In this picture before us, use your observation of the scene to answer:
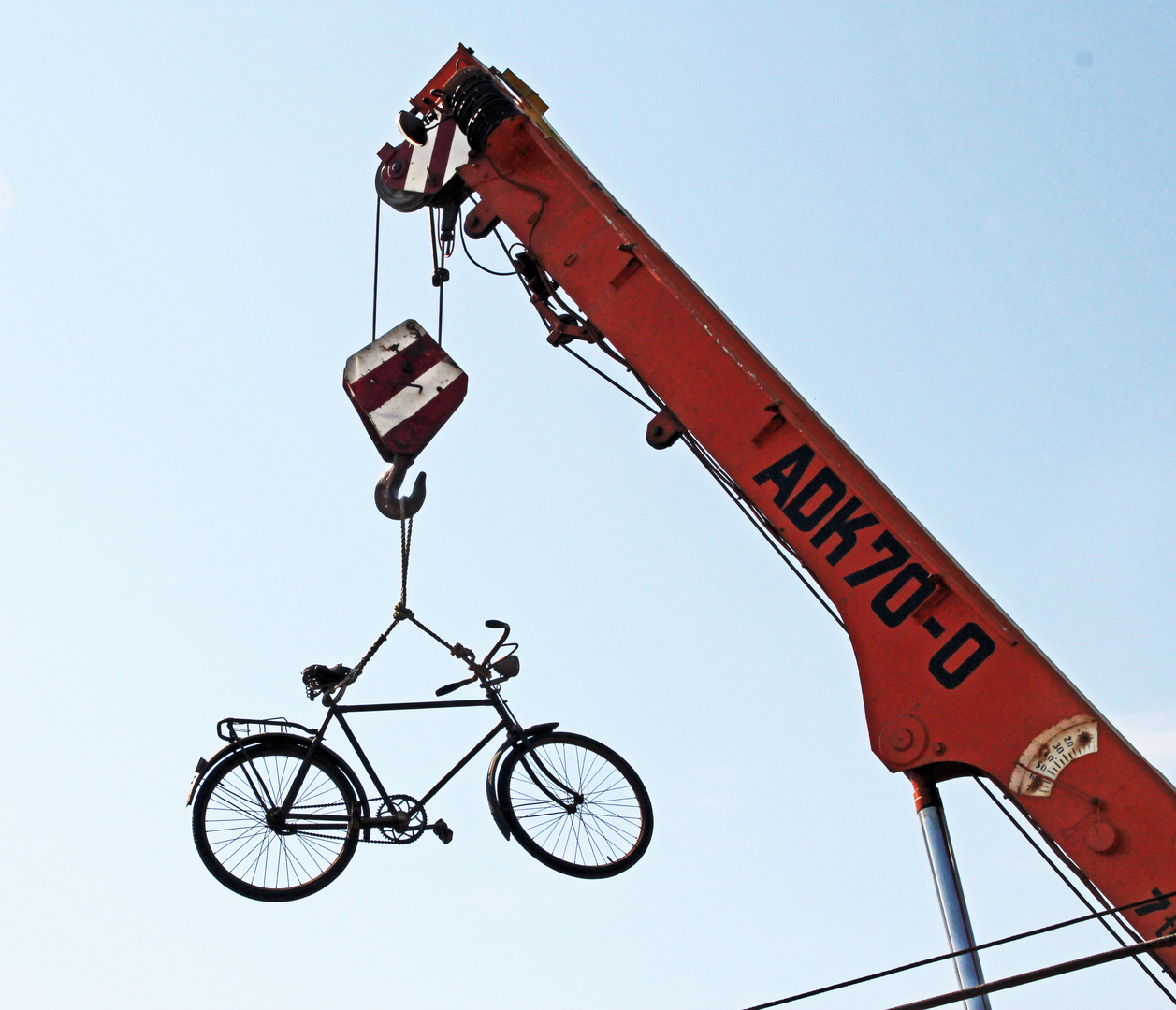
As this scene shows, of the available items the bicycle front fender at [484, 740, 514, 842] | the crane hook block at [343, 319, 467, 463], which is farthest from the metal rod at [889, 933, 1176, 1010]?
the crane hook block at [343, 319, 467, 463]

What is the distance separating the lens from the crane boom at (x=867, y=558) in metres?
3.95

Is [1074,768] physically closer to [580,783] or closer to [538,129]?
[580,783]

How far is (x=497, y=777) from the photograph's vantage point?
561 cm

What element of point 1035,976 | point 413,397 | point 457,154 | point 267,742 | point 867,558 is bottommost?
point 1035,976

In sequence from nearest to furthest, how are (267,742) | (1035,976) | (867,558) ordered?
(1035,976) < (867,558) < (267,742)

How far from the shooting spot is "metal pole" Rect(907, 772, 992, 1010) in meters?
3.86

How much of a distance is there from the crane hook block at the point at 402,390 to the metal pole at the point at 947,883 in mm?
2669

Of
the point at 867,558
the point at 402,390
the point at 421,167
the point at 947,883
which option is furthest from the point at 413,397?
the point at 947,883

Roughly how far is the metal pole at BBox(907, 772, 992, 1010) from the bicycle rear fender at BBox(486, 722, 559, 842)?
185 centimetres

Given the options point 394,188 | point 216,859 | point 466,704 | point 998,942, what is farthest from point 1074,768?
point 394,188

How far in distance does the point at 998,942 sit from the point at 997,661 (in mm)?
935

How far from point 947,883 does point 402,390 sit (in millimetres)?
3123

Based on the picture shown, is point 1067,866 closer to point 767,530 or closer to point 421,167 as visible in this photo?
point 767,530

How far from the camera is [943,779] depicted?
14.1ft
